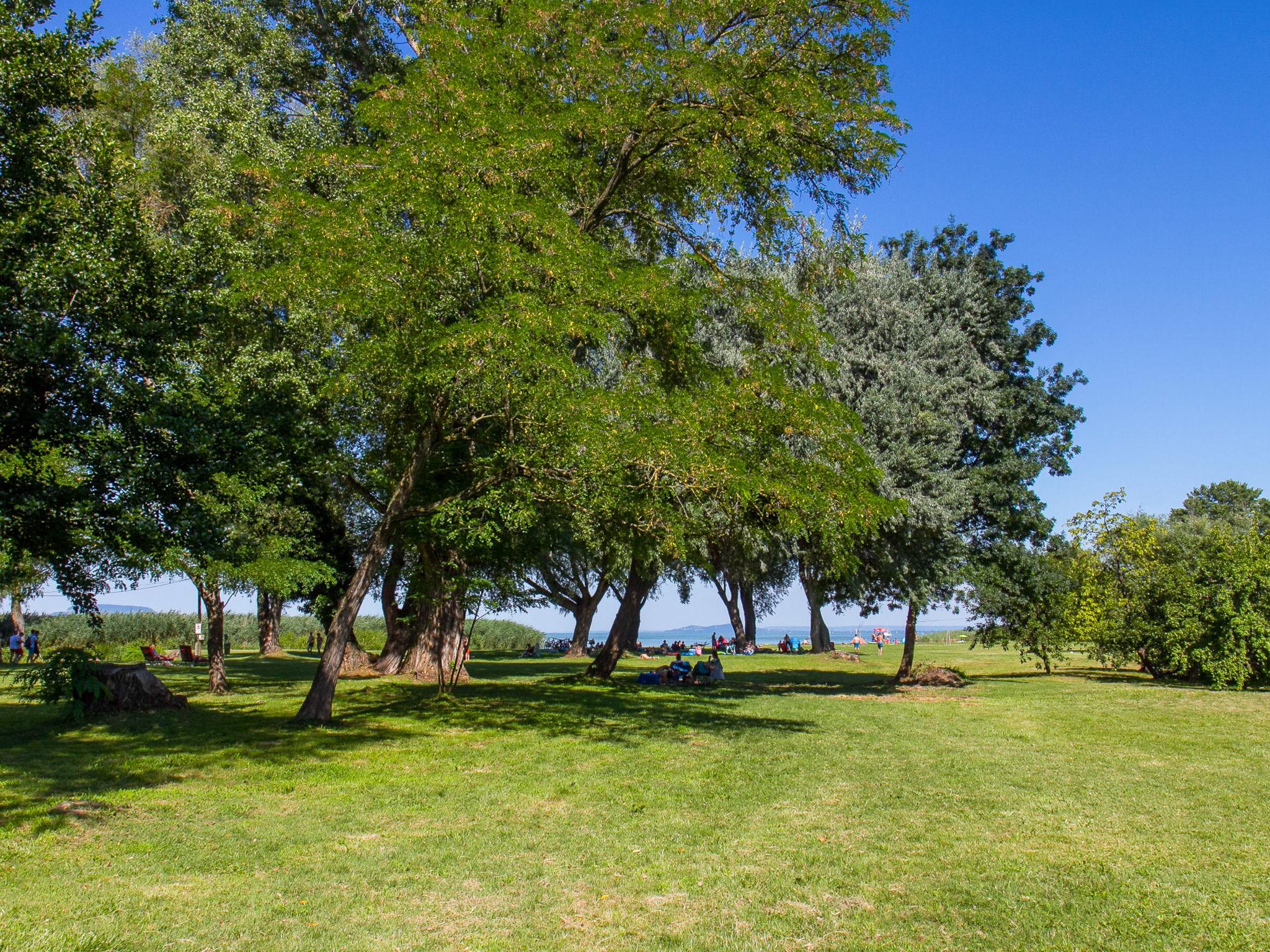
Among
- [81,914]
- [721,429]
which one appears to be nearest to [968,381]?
[721,429]

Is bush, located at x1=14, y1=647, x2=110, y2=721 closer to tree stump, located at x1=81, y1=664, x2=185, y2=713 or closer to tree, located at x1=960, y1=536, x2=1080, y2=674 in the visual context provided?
tree stump, located at x1=81, y1=664, x2=185, y2=713

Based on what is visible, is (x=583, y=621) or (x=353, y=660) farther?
(x=583, y=621)

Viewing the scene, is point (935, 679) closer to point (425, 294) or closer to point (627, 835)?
point (425, 294)

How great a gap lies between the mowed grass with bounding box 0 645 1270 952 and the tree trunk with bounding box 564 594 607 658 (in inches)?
1066

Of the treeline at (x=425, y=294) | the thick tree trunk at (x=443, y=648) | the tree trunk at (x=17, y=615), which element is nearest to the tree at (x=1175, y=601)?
the treeline at (x=425, y=294)

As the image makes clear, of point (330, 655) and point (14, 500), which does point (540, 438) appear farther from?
point (14, 500)

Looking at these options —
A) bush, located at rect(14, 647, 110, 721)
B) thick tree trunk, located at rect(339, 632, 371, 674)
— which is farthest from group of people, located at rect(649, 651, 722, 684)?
bush, located at rect(14, 647, 110, 721)

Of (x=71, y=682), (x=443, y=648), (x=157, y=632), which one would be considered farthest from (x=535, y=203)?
(x=157, y=632)

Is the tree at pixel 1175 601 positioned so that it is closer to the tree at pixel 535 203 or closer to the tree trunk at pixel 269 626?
the tree at pixel 535 203

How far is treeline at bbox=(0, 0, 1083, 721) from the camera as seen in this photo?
454 inches

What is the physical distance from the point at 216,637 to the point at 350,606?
302 inches

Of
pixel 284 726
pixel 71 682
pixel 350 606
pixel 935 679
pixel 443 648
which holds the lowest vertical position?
pixel 935 679

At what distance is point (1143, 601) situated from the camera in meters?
26.0

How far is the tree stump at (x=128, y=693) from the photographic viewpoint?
48.7 feet
